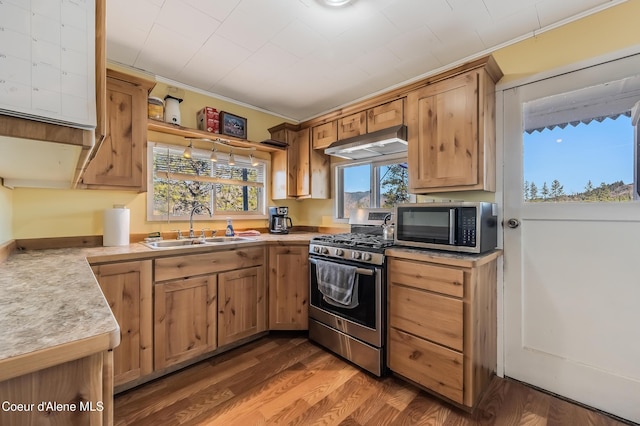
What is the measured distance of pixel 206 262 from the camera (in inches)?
86.0

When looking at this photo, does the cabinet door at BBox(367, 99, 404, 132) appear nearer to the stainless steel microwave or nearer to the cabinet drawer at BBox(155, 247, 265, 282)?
the stainless steel microwave

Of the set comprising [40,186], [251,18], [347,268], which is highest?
[251,18]

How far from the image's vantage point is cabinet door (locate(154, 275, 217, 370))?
197 cm

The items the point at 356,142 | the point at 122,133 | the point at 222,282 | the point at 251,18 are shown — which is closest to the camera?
the point at 251,18

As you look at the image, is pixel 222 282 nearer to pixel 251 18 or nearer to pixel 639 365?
pixel 251 18

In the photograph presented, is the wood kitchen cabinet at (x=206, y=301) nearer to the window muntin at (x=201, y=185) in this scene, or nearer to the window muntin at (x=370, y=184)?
the window muntin at (x=201, y=185)

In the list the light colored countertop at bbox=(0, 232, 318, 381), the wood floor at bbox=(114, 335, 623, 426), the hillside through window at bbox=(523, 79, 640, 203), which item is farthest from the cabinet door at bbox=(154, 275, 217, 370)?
the hillside through window at bbox=(523, 79, 640, 203)

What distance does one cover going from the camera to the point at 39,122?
659 mm

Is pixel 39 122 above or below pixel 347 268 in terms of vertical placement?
above

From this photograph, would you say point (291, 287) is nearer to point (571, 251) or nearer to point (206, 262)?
point (206, 262)

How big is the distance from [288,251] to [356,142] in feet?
3.88

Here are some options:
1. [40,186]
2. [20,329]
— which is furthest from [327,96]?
[20,329]

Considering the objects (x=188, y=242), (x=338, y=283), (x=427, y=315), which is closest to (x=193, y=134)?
(x=188, y=242)

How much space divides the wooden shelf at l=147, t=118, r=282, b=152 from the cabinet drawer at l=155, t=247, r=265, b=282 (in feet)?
3.76
